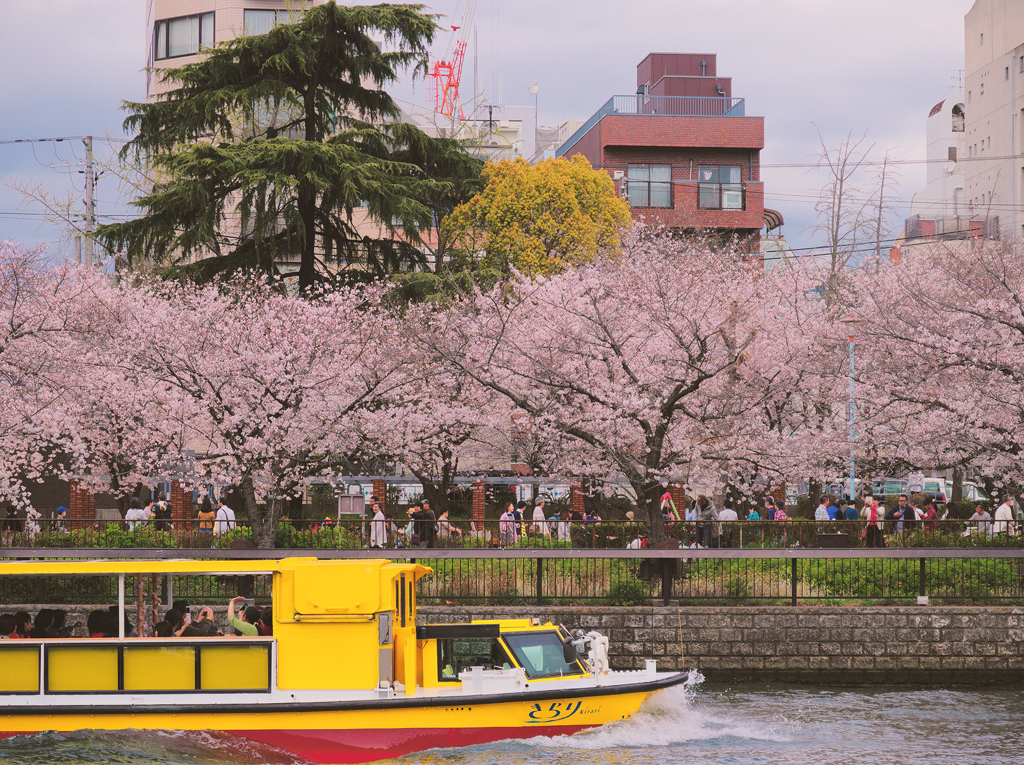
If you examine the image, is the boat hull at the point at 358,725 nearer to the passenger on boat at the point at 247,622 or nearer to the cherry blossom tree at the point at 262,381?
the passenger on boat at the point at 247,622

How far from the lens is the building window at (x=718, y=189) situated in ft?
172

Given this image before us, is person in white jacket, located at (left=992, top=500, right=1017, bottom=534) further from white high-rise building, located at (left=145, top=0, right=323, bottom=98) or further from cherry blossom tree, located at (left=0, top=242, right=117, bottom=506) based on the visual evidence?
white high-rise building, located at (left=145, top=0, right=323, bottom=98)

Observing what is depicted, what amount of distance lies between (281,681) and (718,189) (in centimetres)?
4405

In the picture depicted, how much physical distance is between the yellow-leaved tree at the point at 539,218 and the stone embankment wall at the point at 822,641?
63.5 feet

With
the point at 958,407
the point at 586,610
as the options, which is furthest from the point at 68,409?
the point at 958,407

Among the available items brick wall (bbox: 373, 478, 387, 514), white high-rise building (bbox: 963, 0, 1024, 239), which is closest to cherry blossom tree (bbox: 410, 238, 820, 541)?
brick wall (bbox: 373, 478, 387, 514)

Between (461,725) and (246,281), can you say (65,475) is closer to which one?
(246,281)

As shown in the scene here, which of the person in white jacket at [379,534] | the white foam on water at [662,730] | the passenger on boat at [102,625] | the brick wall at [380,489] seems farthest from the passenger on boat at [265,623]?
the brick wall at [380,489]

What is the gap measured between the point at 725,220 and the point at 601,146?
6.93 m

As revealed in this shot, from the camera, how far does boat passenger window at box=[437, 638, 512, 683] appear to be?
1291cm

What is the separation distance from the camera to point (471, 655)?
1303 centimetres

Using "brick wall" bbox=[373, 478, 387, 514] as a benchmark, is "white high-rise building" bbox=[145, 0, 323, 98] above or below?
above

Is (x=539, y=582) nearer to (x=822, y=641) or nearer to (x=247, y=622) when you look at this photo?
(x=822, y=641)

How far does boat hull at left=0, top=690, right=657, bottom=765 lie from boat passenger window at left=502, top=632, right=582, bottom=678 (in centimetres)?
39
